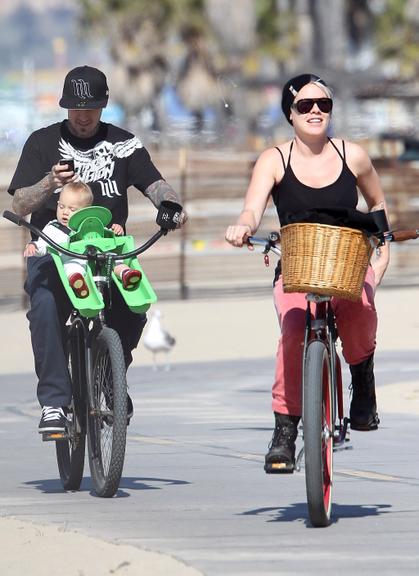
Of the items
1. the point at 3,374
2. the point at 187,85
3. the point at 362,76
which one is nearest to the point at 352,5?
the point at 187,85

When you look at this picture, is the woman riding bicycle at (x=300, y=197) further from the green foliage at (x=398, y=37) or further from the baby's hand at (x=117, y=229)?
the green foliage at (x=398, y=37)

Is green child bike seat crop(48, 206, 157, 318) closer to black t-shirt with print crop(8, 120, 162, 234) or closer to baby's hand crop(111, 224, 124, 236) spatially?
baby's hand crop(111, 224, 124, 236)

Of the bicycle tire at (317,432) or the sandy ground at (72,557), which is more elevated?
the bicycle tire at (317,432)

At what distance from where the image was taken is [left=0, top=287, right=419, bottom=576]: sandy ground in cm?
670

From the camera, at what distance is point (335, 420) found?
7703 mm

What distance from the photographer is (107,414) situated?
828 centimetres

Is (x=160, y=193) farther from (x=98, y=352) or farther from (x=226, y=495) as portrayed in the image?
(x=226, y=495)

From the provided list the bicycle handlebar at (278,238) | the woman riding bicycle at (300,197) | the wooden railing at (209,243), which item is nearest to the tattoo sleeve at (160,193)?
the woman riding bicycle at (300,197)

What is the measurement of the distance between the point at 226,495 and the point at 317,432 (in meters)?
1.45

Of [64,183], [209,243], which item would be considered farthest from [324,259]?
[209,243]

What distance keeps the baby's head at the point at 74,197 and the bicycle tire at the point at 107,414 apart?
587mm

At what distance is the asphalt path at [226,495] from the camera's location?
7.00 meters

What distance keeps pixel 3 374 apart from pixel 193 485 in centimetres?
719

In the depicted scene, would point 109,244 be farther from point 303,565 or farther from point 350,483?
point 303,565
